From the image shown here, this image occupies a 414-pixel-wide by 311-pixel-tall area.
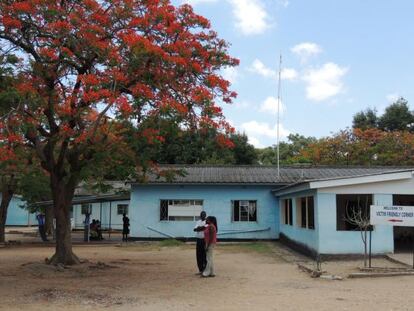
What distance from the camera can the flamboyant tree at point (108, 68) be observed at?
1234cm

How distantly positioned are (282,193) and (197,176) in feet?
16.8

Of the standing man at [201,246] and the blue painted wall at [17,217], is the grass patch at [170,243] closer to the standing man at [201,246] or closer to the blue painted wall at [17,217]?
the standing man at [201,246]

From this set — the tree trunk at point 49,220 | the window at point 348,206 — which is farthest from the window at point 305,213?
the tree trunk at point 49,220

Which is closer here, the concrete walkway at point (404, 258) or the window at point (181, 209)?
the concrete walkway at point (404, 258)

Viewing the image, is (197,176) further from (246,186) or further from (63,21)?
(63,21)

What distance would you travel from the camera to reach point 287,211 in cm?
2397

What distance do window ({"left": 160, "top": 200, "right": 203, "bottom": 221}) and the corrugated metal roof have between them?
1.22m

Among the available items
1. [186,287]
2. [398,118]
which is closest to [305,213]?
[186,287]

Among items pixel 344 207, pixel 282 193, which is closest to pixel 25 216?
pixel 282 193

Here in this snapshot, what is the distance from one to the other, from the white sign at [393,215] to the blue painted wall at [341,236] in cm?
251

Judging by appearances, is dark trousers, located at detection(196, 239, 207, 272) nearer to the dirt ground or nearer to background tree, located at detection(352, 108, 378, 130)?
the dirt ground

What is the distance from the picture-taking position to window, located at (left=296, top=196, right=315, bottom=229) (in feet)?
61.0

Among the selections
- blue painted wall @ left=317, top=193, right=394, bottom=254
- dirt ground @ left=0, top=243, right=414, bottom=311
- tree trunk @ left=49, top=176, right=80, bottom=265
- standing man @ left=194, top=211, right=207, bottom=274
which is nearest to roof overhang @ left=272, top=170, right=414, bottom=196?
blue painted wall @ left=317, top=193, right=394, bottom=254

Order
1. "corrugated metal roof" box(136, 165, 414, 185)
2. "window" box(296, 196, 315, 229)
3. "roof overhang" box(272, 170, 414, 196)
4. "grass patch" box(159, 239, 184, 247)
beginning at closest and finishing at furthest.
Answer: "roof overhang" box(272, 170, 414, 196)
"window" box(296, 196, 315, 229)
"grass patch" box(159, 239, 184, 247)
"corrugated metal roof" box(136, 165, 414, 185)
